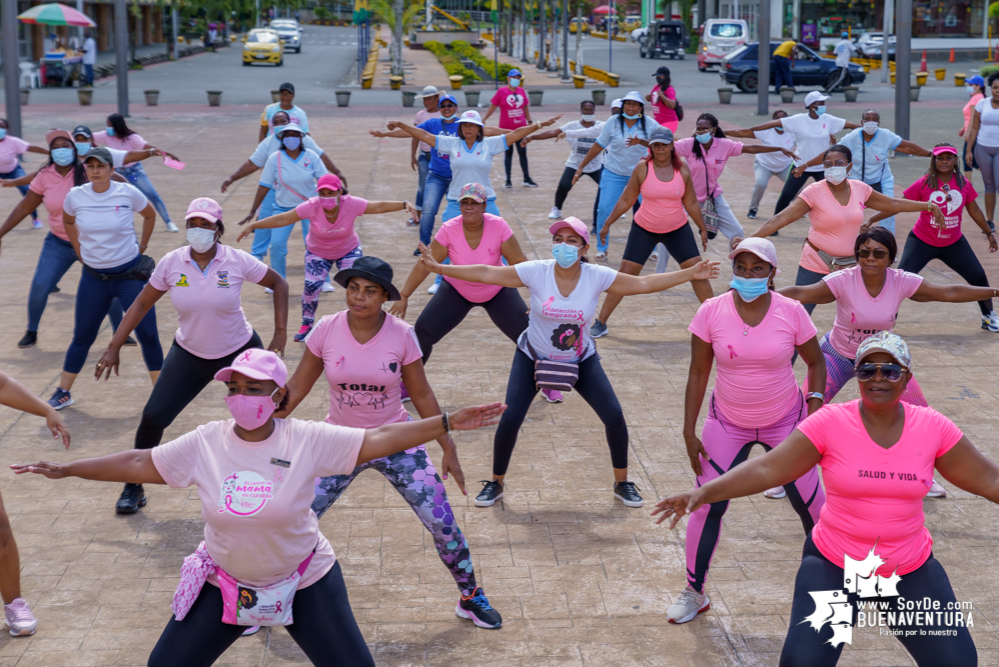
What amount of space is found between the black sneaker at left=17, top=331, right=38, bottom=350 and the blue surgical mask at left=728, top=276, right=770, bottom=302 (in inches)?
303

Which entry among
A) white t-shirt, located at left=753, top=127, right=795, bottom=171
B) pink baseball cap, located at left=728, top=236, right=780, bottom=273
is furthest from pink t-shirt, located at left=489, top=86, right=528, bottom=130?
pink baseball cap, located at left=728, top=236, right=780, bottom=273

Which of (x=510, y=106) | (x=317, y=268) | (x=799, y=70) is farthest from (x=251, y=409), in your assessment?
(x=799, y=70)

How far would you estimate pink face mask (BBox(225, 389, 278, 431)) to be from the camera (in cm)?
414

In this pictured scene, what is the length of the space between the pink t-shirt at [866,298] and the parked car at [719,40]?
42110 mm

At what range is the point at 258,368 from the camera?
13.7 feet

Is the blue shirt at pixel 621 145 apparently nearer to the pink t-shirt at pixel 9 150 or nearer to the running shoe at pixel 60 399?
the running shoe at pixel 60 399

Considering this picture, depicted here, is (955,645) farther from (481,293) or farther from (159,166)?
(159,166)

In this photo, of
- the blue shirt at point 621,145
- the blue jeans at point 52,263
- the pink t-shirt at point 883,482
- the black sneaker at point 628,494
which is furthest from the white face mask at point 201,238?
the blue shirt at point 621,145

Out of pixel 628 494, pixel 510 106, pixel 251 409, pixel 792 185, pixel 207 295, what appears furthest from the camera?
pixel 510 106

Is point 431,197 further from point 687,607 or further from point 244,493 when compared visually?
point 244,493

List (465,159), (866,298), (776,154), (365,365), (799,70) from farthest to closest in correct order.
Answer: (799,70) → (776,154) → (465,159) → (866,298) → (365,365)

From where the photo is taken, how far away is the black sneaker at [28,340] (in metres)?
10.6

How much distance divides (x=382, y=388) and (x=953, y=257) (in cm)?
664

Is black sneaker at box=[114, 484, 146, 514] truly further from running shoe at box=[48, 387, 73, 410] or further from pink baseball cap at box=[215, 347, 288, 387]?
pink baseball cap at box=[215, 347, 288, 387]
